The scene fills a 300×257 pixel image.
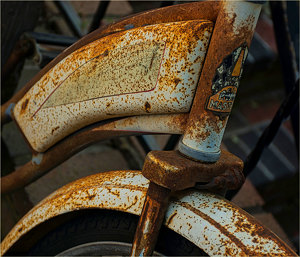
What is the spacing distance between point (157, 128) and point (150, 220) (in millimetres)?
180

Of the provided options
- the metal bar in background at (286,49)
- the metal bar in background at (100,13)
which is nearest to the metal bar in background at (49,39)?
the metal bar in background at (100,13)

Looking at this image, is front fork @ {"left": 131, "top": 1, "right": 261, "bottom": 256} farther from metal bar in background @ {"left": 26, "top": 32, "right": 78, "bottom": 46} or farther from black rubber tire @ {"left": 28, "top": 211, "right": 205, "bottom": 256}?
metal bar in background @ {"left": 26, "top": 32, "right": 78, "bottom": 46}

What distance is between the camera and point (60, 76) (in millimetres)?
973

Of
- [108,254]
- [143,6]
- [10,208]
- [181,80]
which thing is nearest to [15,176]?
[10,208]

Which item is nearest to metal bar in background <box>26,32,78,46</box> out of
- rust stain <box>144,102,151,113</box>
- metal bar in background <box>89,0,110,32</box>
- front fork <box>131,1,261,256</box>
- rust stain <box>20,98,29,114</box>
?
metal bar in background <box>89,0,110,32</box>

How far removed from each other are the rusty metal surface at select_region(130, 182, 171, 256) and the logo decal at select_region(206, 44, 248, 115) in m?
0.16

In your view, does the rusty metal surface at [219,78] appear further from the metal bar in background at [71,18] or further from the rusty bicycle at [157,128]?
→ the metal bar in background at [71,18]

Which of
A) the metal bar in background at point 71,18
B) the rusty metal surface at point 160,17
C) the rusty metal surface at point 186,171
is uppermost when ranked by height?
the metal bar in background at point 71,18

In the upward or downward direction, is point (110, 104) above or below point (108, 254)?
above

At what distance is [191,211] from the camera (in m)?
0.75

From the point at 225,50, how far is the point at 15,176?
73 cm

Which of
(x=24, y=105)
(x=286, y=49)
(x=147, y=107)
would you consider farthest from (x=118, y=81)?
(x=286, y=49)

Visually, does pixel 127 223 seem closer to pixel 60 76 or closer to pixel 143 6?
pixel 60 76

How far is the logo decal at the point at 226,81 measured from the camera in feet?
2.34
